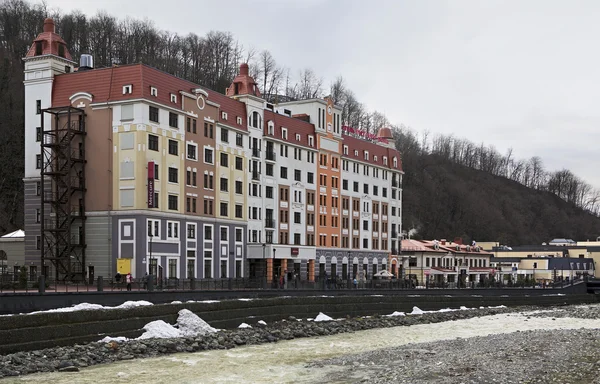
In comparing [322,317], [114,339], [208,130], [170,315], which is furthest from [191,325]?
[208,130]

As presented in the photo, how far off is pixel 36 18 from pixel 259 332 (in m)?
88.0

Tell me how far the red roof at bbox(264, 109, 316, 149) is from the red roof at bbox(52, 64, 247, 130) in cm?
1776

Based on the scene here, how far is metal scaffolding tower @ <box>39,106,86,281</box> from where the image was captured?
69688 mm

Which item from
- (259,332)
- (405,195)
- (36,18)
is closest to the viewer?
(259,332)

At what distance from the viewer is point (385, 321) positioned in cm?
6250

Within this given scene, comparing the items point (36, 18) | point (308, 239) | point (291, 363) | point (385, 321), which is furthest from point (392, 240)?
point (291, 363)

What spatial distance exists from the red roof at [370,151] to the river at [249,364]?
5332 cm

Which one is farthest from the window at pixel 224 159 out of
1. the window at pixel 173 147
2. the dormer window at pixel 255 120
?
the window at pixel 173 147

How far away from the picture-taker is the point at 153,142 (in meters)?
71.1

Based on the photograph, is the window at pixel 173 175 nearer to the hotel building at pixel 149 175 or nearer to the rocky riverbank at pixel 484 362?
the hotel building at pixel 149 175

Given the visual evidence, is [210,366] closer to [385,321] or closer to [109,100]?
[385,321]

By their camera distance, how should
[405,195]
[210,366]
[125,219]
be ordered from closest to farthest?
[210,366] < [125,219] < [405,195]

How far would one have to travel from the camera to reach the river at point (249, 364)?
106ft

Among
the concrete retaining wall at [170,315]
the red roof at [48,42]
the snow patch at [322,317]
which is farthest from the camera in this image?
the red roof at [48,42]
